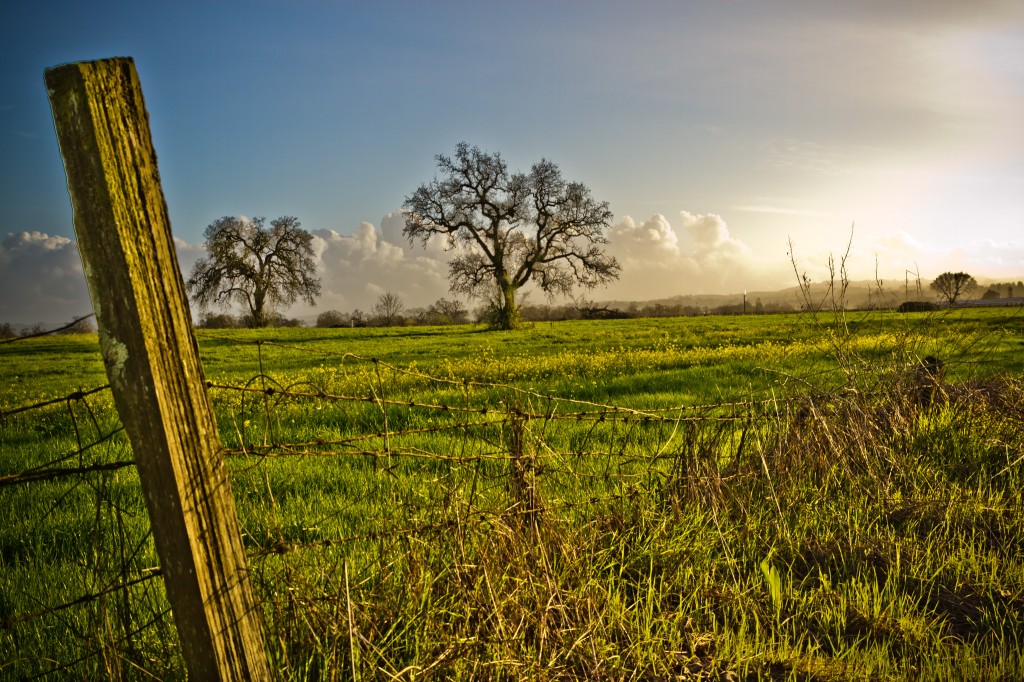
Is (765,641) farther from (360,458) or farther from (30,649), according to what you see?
(360,458)

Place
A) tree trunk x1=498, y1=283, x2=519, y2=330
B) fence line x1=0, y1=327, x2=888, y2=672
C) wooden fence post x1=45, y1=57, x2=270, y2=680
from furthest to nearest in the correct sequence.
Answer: tree trunk x1=498, y1=283, x2=519, y2=330 < fence line x1=0, y1=327, x2=888, y2=672 < wooden fence post x1=45, y1=57, x2=270, y2=680

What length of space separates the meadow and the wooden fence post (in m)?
0.32

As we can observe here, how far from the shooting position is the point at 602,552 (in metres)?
3.63

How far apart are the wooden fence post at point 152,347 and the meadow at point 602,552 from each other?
0.32 meters

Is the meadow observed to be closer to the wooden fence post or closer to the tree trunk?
the wooden fence post

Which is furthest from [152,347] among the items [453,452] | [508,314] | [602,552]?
[508,314]

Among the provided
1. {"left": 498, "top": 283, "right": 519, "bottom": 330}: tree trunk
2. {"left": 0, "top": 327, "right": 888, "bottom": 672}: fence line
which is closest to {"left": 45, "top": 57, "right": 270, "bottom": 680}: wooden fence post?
{"left": 0, "top": 327, "right": 888, "bottom": 672}: fence line

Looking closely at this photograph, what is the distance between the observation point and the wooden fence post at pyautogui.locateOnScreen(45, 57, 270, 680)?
6.49 ft

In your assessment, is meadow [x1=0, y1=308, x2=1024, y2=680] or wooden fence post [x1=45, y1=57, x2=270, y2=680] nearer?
wooden fence post [x1=45, y1=57, x2=270, y2=680]

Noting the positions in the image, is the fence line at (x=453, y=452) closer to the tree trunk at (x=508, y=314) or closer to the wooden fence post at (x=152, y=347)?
the wooden fence post at (x=152, y=347)

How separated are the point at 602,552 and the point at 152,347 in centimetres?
261

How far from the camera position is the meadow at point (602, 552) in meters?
2.85

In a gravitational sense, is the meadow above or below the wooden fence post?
below

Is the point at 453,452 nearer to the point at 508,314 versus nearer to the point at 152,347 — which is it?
the point at 152,347
